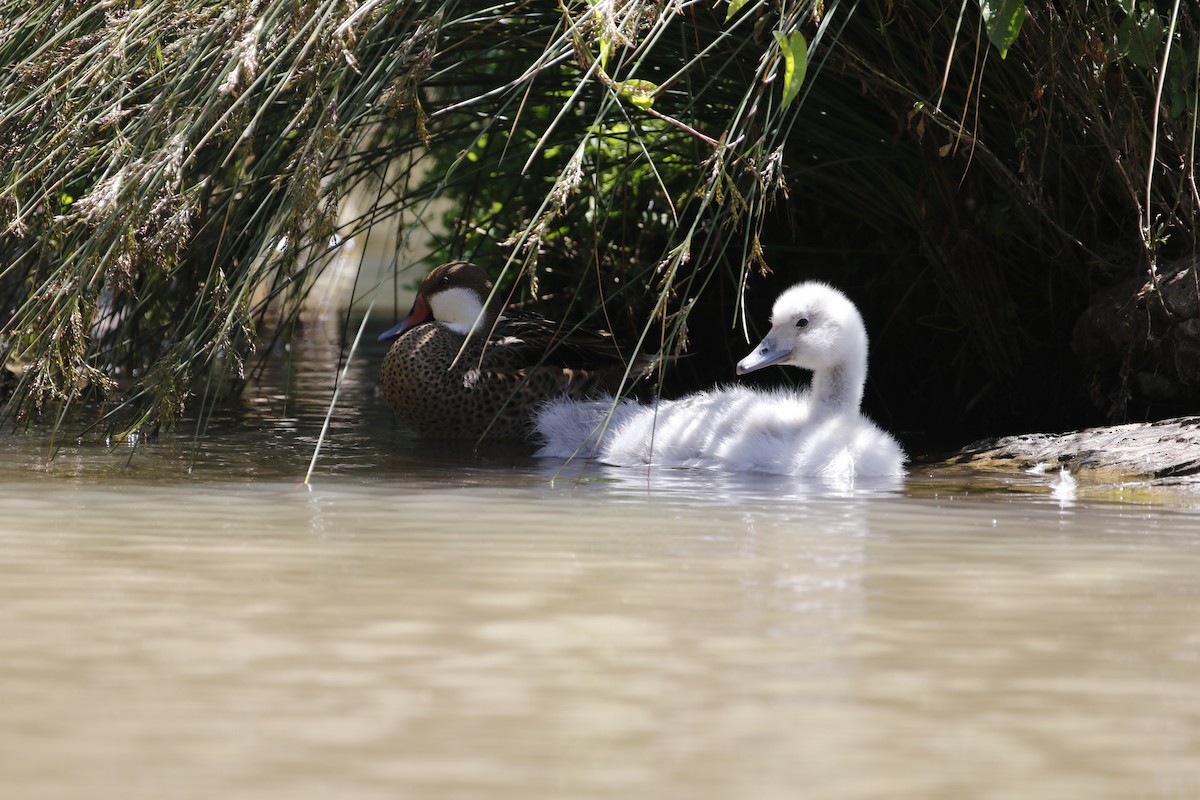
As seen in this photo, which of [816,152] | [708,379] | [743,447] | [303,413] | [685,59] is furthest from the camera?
[708,379]

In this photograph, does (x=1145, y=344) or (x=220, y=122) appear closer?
(x=220, y=122)

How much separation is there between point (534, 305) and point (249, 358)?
1.91 meters

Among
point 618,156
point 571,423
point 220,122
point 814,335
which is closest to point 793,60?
point 220,122

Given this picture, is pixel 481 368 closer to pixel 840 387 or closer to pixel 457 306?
pixel 457 306

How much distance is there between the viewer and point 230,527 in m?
3.45

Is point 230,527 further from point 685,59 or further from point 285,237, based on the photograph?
point 685,59

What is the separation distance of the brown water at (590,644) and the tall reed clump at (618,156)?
1.86ft

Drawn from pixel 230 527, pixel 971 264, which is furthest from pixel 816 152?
pixel 230 527

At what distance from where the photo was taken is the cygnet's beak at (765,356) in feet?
15.9

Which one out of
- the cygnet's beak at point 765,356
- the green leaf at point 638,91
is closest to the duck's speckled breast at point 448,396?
the cygnet's beak at point 765,356

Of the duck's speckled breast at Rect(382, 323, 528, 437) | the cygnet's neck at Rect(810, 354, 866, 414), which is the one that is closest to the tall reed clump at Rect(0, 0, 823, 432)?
the cygnet's neck at Rect(810, 354, 866, 414)

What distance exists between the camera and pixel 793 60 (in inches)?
126

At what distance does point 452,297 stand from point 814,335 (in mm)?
1774

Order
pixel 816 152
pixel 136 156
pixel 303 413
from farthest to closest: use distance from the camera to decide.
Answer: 1. pixel 303 413
2. pixel 816 152
3. pixel 136 156
